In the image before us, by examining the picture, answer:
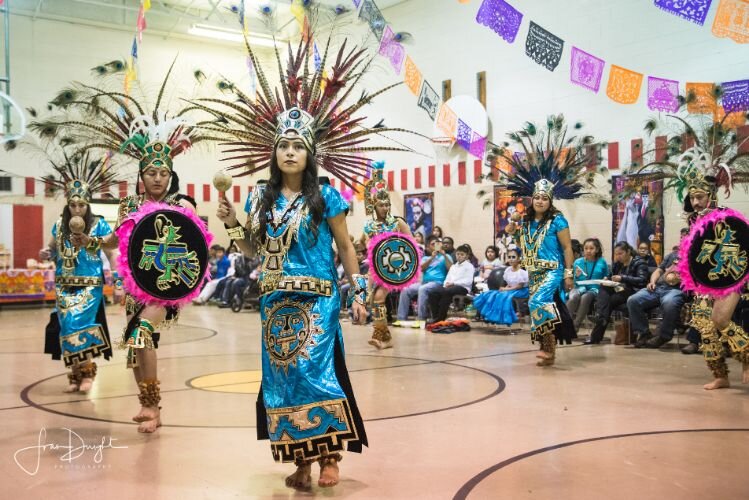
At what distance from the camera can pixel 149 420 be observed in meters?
4.51

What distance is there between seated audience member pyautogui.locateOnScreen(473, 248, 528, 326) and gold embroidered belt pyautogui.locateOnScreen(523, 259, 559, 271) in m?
2.65

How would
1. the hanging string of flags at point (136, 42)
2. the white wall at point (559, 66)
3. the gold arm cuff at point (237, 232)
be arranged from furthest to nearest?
the hanging string of flags at point (136, 42)
the white wall at point (559, 66)
the gold arm cuff at point (237, 232)

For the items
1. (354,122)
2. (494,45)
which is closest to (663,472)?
(354,122)

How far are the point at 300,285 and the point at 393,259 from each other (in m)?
4.81

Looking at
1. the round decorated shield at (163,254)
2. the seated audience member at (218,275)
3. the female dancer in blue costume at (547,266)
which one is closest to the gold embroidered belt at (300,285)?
the round decorated shield at (163,254)

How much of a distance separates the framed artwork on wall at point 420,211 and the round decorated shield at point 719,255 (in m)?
8.58

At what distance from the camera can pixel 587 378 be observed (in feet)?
20.7

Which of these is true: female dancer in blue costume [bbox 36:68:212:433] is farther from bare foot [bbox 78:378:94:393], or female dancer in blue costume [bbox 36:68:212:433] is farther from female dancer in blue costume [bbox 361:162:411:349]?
female dancer in blue costume [bbox 361:162:411:349]

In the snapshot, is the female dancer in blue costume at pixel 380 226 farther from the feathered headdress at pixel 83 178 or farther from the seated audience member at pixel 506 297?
the feathered headdress at pixel 83 178

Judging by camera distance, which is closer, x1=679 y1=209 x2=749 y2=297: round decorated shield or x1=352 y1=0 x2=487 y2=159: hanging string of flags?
x1=679 y1=209 x2=749 y2=297: round decorated shield

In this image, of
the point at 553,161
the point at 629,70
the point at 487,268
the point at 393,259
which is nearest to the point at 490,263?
the point at 487,268

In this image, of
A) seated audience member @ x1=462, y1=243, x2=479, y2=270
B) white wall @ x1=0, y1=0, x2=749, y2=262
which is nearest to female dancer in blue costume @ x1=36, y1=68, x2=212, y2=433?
white wall @ x1=0, y1=0, x2=749, y2=262

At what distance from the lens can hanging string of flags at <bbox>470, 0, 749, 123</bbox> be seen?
28.0 ft

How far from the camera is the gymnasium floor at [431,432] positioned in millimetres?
3406
